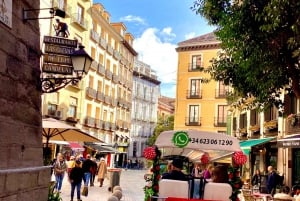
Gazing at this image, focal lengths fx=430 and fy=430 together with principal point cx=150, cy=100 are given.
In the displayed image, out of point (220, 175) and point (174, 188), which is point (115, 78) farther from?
point (174, 188)

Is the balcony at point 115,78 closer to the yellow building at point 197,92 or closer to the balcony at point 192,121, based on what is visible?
the yellow building at point 197,92

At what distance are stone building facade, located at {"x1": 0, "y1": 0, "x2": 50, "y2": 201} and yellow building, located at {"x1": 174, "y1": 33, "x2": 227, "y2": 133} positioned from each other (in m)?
43.5

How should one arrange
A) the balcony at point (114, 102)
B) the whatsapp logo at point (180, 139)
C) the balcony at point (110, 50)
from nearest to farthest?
the whatsapp logo at point (180, 139), the balcony at point (110, 50), the balcony at point (114, 102)

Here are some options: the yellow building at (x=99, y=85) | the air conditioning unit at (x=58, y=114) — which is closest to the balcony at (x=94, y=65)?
the yellow building at (x=99, y=85)

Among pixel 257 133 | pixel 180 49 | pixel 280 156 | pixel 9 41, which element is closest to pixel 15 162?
pixel 9 41

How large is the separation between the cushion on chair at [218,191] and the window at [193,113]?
4215 cm

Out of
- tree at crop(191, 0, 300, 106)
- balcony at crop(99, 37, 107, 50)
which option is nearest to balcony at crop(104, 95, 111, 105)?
balcony at crop(99, 37, 107, 50)

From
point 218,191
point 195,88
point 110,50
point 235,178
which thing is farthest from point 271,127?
point 110,50

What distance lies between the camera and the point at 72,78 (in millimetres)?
7930

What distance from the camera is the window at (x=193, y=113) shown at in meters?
50.1

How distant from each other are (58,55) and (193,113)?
143 feet

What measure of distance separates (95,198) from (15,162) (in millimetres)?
11188

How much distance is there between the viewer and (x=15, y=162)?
5676 millimetres

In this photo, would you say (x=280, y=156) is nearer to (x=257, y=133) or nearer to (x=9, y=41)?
(x=257, y=133)
